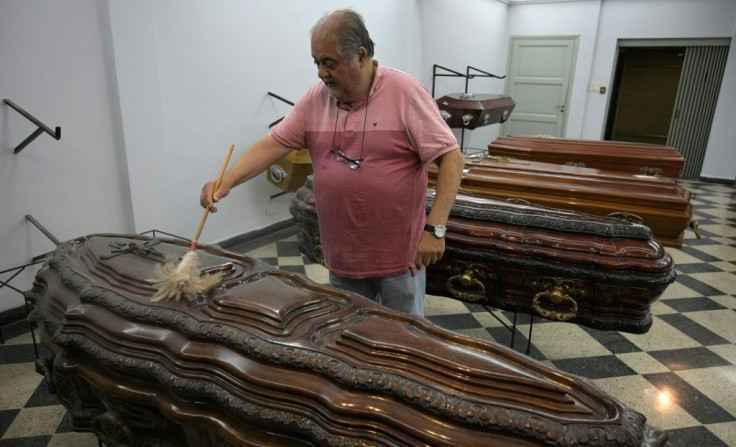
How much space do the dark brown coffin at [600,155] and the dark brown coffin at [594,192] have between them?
121cm

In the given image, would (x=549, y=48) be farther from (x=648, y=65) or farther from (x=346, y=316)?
(x=346, y=316)

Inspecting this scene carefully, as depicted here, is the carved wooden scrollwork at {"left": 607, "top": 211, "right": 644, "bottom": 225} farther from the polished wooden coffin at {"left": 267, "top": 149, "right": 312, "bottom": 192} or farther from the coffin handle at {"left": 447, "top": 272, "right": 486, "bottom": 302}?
the polished wooden coffin at {"left": 267, "top": 149, "right": 312, "bottom": 192}

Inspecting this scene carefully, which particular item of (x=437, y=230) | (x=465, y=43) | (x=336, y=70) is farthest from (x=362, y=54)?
(x=465, y=43)

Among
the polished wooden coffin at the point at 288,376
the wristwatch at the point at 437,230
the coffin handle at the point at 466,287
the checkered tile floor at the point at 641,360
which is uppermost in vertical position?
the wristwatch at the point at 437,230

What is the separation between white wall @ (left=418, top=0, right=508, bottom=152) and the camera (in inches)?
272

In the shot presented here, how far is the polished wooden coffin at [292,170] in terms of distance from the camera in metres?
4.17

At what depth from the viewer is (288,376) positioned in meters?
1.12

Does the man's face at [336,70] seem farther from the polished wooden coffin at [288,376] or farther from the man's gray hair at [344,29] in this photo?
the polished wooden coffin at [288,376]

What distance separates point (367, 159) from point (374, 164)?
0.10ft

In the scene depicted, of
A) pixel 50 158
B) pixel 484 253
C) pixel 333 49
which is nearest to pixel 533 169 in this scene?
pixel 484 253

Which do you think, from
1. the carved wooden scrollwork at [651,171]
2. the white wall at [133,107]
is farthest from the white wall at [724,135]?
the white wall at [133,107]

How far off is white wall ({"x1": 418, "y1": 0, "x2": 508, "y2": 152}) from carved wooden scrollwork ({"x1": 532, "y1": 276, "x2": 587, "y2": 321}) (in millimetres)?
5312

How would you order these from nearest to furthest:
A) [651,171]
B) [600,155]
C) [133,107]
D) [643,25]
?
[133,107]
[651,171]
[600,155]
[643,25]

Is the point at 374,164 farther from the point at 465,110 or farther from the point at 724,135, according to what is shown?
the point at 724,135
